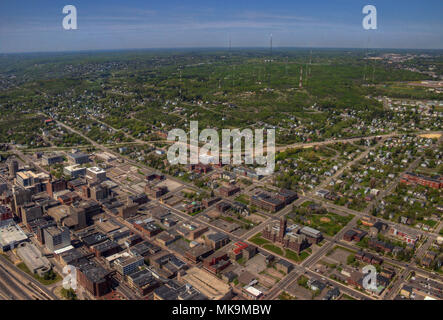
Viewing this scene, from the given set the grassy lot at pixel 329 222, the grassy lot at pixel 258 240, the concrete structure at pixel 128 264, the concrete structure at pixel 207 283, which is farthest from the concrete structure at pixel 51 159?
the grassy lot at pixel 329 222

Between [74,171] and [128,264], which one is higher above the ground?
[74,171]

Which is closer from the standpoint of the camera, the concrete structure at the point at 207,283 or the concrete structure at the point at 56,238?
the concrete structure at the point at 207,283

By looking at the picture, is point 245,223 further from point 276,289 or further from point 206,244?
point 276,289

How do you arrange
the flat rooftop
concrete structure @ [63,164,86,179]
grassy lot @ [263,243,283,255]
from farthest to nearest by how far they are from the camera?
concrete structure @ [63,164,86,179] < the flat rooftop < grassy lot @ [263,243,283,255]

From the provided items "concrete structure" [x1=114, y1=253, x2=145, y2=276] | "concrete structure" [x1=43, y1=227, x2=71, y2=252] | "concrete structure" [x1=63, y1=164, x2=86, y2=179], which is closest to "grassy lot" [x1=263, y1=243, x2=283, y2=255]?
"concrete structure" [x1=114, y1=253, x2=145, y2=276]

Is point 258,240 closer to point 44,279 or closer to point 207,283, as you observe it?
point 207,283

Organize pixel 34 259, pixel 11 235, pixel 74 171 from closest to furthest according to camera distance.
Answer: pixel 34 259 → pixel 11 235 → pixel 74 171

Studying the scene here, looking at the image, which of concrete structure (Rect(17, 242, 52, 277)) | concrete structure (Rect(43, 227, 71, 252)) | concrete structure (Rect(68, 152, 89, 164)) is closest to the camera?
concrete structure (Rect(17, 242, 52, 277))

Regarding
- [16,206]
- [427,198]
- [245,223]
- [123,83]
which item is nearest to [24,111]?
[123,83]

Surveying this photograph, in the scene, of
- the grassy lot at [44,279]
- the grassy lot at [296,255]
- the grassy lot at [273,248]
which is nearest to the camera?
the grassy lot at [44,279]

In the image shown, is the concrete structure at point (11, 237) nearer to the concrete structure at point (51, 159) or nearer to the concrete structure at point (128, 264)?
the concrete structure at point (128, 264)

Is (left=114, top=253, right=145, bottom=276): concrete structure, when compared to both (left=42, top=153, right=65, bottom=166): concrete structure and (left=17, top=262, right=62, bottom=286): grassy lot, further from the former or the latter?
(left=42, top=153, right=65, bottom=166): concrete structure

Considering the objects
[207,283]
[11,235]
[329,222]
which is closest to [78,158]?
[11,235]
